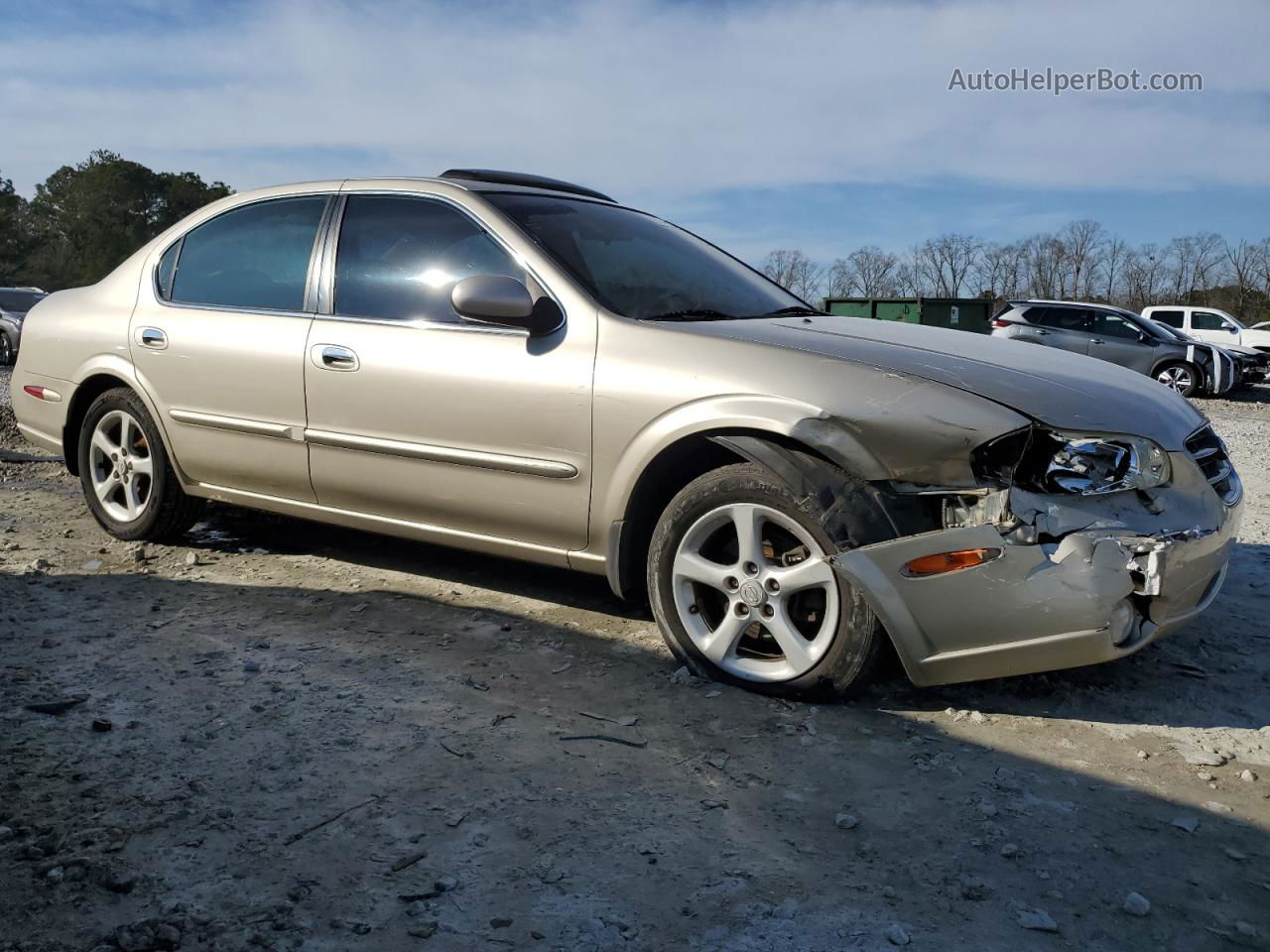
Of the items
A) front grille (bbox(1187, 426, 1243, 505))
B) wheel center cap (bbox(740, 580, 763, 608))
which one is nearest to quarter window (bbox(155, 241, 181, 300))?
wheel center cap (bbox(740, 580, 763, 608))

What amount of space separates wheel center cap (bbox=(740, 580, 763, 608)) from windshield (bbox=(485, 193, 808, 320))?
1.04 metres

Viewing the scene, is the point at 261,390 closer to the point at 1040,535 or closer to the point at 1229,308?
the point at 1040,535

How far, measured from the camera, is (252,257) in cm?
462

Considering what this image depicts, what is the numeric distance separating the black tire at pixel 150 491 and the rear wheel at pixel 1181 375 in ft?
51.2

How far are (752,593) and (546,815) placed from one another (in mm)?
1033

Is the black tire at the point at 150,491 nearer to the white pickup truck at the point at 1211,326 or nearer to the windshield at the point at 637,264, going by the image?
the windshield at the point at 637,264

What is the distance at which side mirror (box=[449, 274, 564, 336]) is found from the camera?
3.62 m

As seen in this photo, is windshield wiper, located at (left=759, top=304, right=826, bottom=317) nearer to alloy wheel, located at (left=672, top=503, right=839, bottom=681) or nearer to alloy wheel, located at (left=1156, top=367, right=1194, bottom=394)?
alloy wheel, located at (left=672, top=503, right=839, bottom=681)

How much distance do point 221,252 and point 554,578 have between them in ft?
6.74

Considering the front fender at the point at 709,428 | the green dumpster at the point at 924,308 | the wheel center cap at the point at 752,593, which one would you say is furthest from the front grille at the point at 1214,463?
the green dumpster at the point at 924,308

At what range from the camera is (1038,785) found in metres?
2.79

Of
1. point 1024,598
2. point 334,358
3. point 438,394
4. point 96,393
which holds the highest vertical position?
point 334,358

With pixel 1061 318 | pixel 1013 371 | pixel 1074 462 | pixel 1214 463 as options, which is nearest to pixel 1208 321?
pixel 1061 318

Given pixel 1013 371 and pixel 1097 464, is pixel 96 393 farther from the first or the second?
pixel 1097 464
